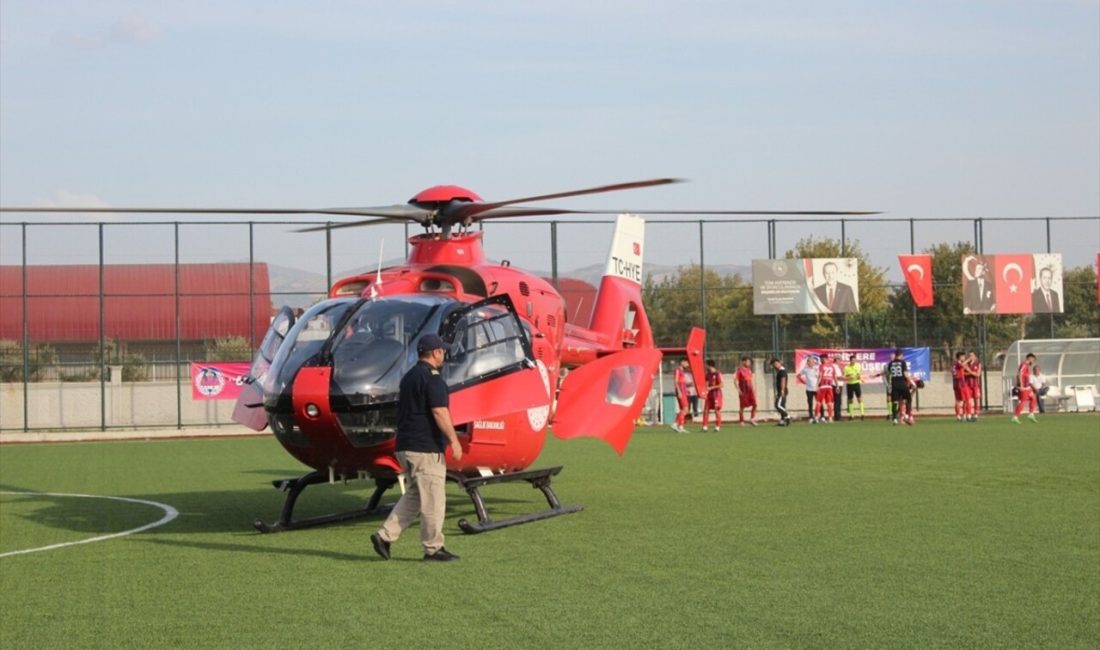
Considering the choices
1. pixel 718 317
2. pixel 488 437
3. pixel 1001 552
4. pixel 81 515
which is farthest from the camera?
pixel 718 317

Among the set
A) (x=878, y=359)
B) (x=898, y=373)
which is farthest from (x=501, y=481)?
(x=878, y=359)

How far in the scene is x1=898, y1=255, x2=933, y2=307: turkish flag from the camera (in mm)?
39594

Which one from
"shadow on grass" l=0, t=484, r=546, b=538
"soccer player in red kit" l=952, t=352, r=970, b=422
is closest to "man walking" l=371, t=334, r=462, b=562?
"shadow on grass" l=0, t=484, r=546, b=538

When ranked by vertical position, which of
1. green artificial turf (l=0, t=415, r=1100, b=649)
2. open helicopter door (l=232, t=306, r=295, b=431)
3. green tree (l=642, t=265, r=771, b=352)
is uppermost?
green tree (l=642, t=265, r=771, b=352)

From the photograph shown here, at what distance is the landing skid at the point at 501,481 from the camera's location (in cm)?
1238

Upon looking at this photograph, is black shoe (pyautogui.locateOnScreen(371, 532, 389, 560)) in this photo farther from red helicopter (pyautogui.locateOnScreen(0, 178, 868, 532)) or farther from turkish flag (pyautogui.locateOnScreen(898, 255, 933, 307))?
turkish flag (pyautogui.locateOnScreen(898, 255, 933, 307))

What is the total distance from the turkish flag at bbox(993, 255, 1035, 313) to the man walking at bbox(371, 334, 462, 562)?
3279 centimetres

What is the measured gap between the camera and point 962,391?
3403cm

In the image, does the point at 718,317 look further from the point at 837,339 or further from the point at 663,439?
the point at 663,439

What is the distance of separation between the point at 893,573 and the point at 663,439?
60.9ft

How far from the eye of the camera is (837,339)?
58.6 meters

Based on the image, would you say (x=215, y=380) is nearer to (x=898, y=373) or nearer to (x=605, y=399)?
(x=898, y=373)

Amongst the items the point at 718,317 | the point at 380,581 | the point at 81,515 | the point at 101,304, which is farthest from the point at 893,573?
the point at 718,317

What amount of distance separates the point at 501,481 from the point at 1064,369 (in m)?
30.3
